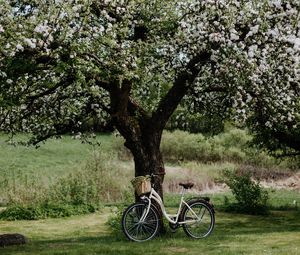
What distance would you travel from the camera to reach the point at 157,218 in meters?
13.1

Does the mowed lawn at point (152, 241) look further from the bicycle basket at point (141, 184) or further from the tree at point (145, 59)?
the tree at point (145, 59)

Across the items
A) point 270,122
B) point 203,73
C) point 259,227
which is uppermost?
point 203,73

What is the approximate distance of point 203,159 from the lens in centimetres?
4428

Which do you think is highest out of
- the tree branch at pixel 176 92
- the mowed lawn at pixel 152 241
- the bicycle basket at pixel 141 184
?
the tree branch at pixel 176 92

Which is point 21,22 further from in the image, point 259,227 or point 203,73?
point 259,227

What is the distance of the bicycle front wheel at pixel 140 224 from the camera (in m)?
13.0

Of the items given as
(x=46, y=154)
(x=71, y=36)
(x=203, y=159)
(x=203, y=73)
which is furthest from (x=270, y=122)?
(x=46, y=154)

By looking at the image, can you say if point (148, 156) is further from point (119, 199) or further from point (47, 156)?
point (47, 156)

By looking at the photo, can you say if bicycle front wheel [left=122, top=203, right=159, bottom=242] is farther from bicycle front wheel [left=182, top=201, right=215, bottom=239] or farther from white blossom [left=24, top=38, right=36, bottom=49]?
white blossom [left=24, top=38, right=36, bottom=49]

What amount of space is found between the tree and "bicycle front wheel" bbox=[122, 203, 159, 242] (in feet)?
4.63

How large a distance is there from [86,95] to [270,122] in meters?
4.95

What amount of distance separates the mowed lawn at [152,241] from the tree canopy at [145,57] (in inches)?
114

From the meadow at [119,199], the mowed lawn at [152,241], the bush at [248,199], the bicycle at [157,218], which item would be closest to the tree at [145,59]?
the bicycle at [157,218]

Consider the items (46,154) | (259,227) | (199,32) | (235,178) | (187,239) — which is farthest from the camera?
(46,154)
